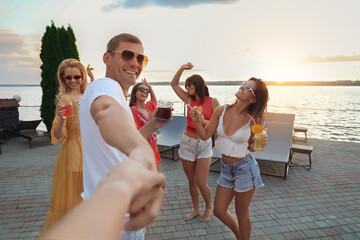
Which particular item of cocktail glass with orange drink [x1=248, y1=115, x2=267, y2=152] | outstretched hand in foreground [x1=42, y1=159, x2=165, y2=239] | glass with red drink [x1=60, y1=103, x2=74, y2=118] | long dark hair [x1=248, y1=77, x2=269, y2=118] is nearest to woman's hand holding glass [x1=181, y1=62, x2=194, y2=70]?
long dark hair [x1=248, y1=77, x2=269, y2=118]

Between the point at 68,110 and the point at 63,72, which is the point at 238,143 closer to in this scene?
the point at 68,110

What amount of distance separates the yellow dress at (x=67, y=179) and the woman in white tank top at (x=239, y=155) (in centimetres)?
167

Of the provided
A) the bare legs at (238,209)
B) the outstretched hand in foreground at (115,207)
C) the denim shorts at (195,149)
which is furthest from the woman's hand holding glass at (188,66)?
the outstretched hand in foreground at (115,207)

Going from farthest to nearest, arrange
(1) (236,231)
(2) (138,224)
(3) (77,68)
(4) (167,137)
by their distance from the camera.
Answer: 1. (4) (167,137)
2. (3) (77,68)
3. (1) (236,231)
4. (2) (138,224)

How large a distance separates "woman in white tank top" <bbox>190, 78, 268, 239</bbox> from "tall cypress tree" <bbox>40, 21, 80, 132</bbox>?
912 centimetres

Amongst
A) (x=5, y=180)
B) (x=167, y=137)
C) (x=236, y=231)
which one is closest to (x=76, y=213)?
(x=236, y=231)

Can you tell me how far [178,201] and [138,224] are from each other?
4149 mm

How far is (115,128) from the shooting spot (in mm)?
845

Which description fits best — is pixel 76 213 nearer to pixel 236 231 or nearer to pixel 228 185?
pixel 228 185

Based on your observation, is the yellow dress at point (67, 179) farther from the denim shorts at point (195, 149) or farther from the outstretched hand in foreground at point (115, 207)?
the outstretched hand in foreground at point (115, 207)

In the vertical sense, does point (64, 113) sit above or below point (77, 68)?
below

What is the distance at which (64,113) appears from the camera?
2.73m

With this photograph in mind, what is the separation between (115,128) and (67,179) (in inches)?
89.4

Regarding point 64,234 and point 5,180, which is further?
point 5,180
